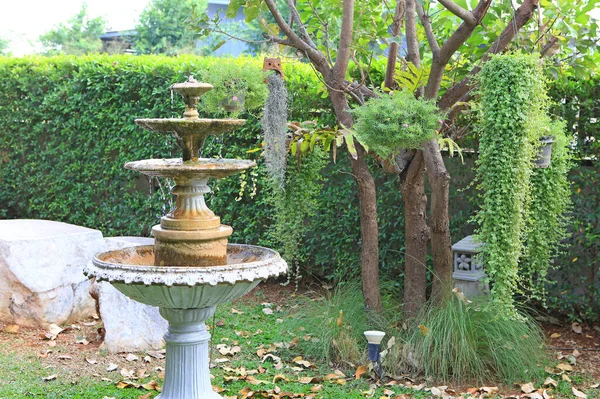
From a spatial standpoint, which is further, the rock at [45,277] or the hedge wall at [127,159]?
the hedge wall at [127,159]

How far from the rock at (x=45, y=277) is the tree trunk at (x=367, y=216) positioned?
237 cm

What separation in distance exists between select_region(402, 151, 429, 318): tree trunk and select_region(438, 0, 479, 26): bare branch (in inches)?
44.3

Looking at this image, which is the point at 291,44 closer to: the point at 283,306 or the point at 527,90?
the point at 527,90

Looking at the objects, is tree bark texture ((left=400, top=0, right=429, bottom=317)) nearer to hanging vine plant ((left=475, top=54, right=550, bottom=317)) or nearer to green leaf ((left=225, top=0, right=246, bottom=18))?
hanging vine plant ((left=475, top=54, right=550, bottom=317))

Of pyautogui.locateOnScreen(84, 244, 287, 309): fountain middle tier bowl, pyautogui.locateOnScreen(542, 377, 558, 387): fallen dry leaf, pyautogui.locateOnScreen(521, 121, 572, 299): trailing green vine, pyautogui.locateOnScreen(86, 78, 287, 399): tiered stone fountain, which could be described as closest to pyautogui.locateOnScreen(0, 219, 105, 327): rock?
pyautogui.locateOnScreen(86, 78, 287, 399): tiered stone fountain

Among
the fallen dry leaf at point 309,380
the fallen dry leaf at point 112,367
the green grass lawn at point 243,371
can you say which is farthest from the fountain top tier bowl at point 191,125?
the fallen dry leaf at point 112,367

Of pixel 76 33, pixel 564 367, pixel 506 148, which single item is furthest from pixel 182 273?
pixel 76 33

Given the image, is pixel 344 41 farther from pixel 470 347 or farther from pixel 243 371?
pixel 243 371

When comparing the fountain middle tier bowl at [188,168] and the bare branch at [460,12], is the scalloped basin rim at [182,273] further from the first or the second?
the bare branch at [460,12]

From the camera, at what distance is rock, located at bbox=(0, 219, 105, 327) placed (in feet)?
19.5

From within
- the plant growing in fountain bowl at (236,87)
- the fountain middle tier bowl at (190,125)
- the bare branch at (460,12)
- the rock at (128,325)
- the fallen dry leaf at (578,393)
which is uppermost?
the bare branch at (460,12)

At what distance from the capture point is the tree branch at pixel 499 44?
188 inches

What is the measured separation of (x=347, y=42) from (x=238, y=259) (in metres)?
1.83

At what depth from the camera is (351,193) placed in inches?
273
